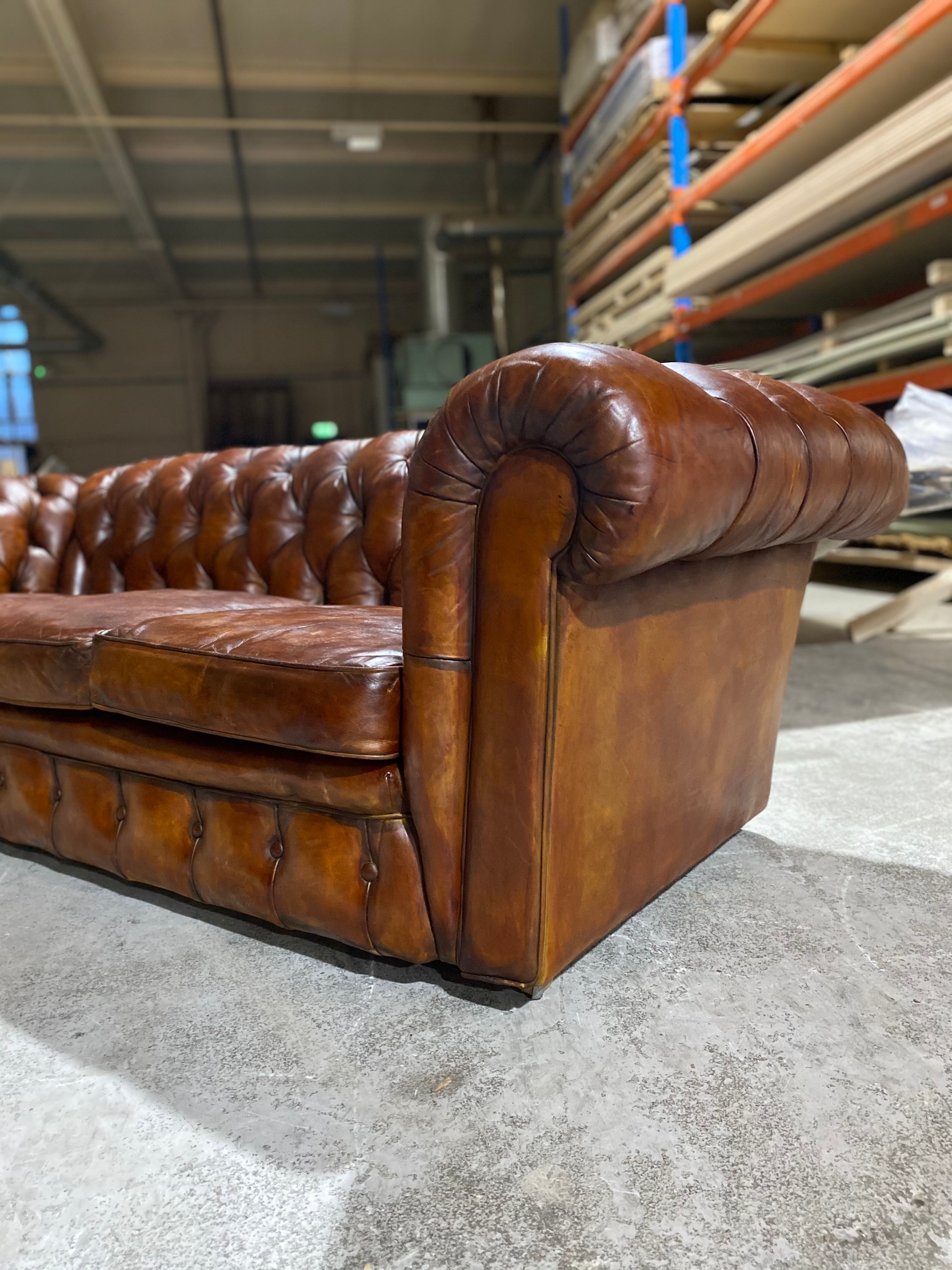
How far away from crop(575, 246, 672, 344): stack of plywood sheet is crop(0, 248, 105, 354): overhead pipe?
21.0ft

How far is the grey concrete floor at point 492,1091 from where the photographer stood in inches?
28.0

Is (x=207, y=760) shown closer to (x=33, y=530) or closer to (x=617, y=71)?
(x=33, y=530)

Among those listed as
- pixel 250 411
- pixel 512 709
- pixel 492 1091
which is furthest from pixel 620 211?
pixel 250 411

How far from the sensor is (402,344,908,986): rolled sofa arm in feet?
2.74

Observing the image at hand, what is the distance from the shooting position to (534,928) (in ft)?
3.15

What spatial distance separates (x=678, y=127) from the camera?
458cm

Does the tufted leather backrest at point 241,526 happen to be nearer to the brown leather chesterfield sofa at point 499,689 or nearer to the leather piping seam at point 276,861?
the brown leather chesterfield sofa at point 499,689

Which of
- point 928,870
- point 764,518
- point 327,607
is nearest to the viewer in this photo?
point 764,518

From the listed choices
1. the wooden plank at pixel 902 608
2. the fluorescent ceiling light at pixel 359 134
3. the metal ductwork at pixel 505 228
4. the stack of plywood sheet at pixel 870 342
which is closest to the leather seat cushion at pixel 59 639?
the stack of plywood sheet at pixel 870 342

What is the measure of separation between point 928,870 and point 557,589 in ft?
2.88

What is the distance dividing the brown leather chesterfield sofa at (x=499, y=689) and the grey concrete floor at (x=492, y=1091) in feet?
0.25

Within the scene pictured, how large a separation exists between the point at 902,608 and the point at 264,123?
235 inches

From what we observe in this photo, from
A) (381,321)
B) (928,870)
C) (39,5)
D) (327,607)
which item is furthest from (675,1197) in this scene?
(381,321)

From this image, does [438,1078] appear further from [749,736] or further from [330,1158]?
[749,736]
